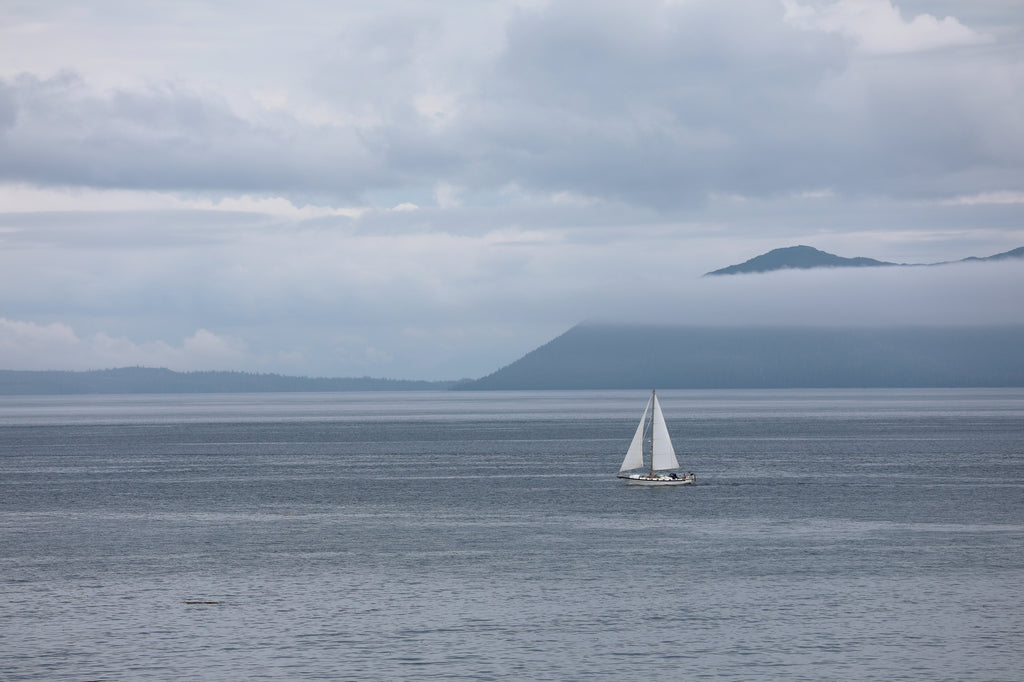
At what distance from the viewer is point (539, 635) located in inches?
2445

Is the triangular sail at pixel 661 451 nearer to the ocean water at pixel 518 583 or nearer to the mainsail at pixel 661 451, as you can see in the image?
the mainsail at pixel 661 451

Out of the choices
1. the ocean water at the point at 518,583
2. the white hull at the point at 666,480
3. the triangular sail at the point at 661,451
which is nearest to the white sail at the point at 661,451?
the triangular sail at the point at 661,451

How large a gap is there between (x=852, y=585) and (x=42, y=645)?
1802 inches

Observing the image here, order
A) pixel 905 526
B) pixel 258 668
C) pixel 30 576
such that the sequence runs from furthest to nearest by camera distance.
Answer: pixel 905 526, pixel 30 576, pixel 258 668

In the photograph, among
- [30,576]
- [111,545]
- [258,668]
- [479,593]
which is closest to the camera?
[258,668]

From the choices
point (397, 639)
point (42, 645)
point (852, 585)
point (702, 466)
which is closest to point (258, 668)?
point (397, 639)

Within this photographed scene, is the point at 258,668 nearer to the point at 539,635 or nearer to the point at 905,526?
the point at 539,635

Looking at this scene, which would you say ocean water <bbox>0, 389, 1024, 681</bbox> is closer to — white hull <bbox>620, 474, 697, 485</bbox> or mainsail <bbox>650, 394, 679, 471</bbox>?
white hull <bbox>620, 474, 697, 485</bbox>

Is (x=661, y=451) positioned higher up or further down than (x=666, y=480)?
higher up

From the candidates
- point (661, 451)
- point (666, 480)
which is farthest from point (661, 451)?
point (666, 480)

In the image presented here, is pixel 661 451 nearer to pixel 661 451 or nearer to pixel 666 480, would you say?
pixel 661 451

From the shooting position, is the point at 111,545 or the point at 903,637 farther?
the point at 111,545

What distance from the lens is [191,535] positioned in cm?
9900

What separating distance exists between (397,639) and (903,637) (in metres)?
25.3
